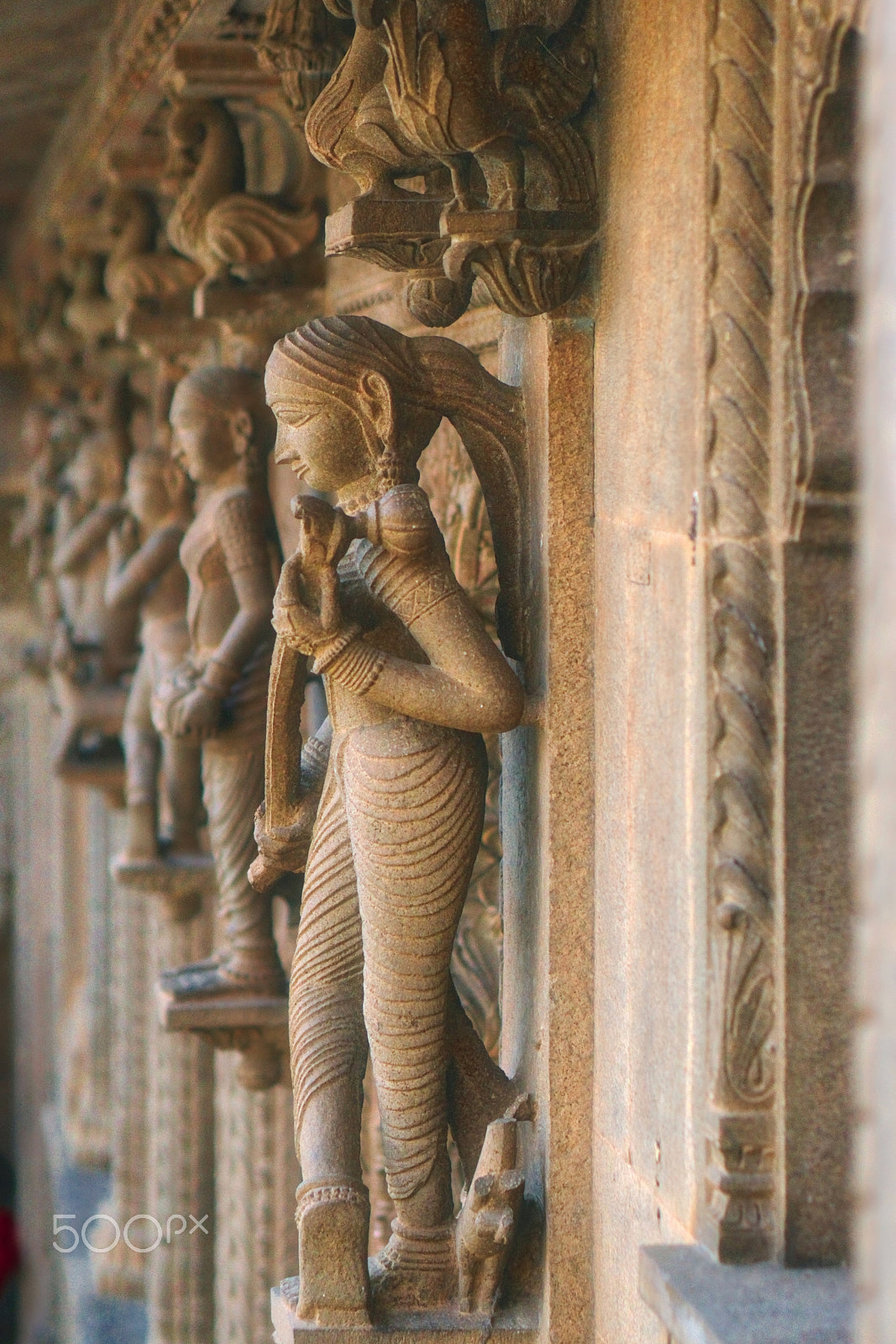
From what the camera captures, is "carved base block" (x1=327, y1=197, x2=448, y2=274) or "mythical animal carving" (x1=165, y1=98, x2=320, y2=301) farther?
"mythical animal carving" (x1=165, y1=98, x2=320, y2=301)

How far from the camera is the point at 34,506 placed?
1083 centimetres

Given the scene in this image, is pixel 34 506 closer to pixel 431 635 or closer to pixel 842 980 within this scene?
pixel 431 635

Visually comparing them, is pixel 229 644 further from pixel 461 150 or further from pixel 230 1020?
pixel 461 150

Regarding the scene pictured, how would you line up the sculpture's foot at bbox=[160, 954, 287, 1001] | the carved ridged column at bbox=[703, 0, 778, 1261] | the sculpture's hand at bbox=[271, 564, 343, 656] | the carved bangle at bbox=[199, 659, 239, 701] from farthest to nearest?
the sculpture's foot at bbox=[160, 954, 287, 1001], the carved bangle at bbox=[199, 659, 239, 701], the sculpture's hand at bbox=[271, 564, 343, 656], the carved ridged column at bbox=[703, 0, 778, 1261]

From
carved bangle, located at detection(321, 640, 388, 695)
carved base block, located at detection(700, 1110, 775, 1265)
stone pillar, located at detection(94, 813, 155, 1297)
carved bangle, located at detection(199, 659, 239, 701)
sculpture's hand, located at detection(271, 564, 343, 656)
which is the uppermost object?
sculpture's hand, located at detection(271, 564, 343, 656)

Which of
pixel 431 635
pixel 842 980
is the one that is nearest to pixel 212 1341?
pixel 431 635

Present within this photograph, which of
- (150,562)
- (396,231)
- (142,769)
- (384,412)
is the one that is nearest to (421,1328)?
(384,412)

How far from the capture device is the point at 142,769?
6488 millimetres

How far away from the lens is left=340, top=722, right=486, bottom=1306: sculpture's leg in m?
3.04

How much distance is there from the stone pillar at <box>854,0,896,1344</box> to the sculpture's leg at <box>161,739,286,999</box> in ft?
12.8

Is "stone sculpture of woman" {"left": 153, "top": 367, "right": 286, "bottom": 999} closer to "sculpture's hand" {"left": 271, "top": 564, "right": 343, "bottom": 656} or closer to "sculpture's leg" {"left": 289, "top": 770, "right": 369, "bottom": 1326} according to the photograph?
"sculpture's leg" {"left": 289, "top": 770, "right": 369, "bottom": 1326}

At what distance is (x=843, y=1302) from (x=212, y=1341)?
15.4ft

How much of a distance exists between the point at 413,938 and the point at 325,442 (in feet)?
2.58

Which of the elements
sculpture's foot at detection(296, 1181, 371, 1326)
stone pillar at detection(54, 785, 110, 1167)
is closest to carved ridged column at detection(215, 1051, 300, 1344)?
sculpture's foot at detection(296, 1181, 371, 1326)
